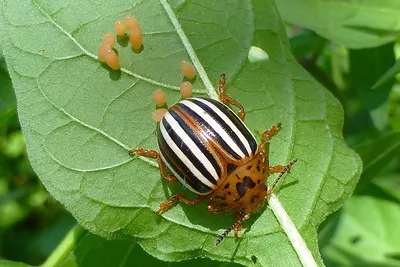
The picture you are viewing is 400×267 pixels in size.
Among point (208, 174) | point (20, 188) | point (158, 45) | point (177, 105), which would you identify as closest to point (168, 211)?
point (208, 174)

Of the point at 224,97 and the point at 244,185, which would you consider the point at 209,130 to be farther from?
the point at 244,185

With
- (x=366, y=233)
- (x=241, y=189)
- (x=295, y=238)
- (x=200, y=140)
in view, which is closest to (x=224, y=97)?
(x=200, y=140)

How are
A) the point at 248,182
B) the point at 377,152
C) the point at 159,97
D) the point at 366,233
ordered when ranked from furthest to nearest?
the point at 366,233 < the point at 377,152 < the point at 248,182 < the point at 159,97

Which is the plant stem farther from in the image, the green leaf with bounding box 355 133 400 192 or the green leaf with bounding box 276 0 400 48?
the green leaf with bounding box 276 0 400 48

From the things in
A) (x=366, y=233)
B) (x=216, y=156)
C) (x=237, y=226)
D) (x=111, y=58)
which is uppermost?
(x=111, y=58)

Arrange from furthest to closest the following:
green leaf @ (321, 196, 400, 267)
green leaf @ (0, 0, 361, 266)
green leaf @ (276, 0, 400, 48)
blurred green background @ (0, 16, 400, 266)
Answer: green leaf @ (321, 196, 400, 267), blurred green background @ (0, 16, 400, 266), green leaf @ (276, 0, 400, 48), green leaf @ (0, 0, 361, 266)

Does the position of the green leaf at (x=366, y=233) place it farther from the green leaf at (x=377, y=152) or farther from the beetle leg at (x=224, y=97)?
the beetle leg at (x=224, y=97)

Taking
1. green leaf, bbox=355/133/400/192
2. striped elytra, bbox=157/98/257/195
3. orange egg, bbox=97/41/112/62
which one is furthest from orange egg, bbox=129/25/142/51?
green leaf, bbox=355/133/400/192

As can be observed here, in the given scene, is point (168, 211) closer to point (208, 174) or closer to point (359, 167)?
point (208, 174)
